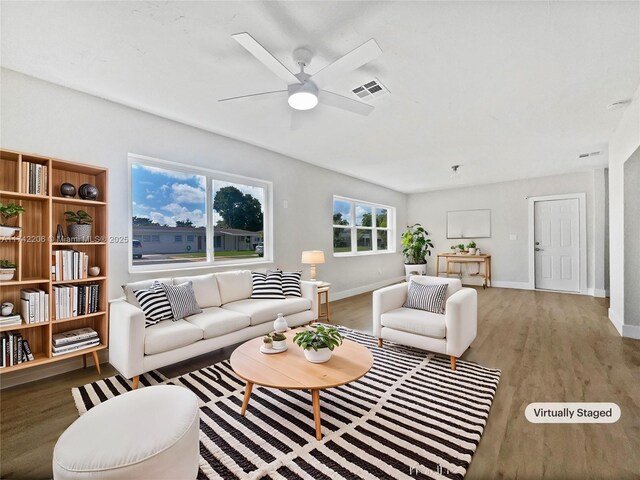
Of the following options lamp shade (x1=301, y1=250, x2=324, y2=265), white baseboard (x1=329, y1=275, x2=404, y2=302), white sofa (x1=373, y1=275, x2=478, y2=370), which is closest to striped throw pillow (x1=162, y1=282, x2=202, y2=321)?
lamp shade (x1=301, y1=250, x2=324, y2=265)

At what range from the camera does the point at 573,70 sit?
93.6 inches

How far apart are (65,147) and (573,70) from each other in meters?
4.43

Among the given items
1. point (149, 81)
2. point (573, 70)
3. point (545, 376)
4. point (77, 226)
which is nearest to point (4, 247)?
point (77, 226)

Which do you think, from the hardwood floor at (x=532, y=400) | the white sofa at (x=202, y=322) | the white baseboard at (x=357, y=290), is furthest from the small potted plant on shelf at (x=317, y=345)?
the white baseboard at (x=357, y=290)

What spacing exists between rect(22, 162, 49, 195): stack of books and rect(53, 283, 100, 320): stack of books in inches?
31.5

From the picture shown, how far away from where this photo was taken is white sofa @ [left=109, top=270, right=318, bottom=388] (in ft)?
7.47

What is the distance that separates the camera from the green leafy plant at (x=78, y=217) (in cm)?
257

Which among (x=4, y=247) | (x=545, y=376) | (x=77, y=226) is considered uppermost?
(x=77, y=226)

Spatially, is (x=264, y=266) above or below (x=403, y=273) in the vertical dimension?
above

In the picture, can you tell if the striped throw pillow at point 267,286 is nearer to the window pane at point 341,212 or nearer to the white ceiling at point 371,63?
the white ceiling at point 371,63

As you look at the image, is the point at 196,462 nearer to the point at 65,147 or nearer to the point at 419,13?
the point at 419,13

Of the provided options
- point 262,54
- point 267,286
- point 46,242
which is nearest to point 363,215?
point 267,286

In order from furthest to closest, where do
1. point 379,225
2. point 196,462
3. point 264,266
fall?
point 379,225, point 264,266, point 196,462

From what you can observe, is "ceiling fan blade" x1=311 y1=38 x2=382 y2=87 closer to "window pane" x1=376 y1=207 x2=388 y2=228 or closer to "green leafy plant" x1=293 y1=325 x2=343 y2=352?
"green leafy plant" x1=293 y1=325 x2=343 y2=352
